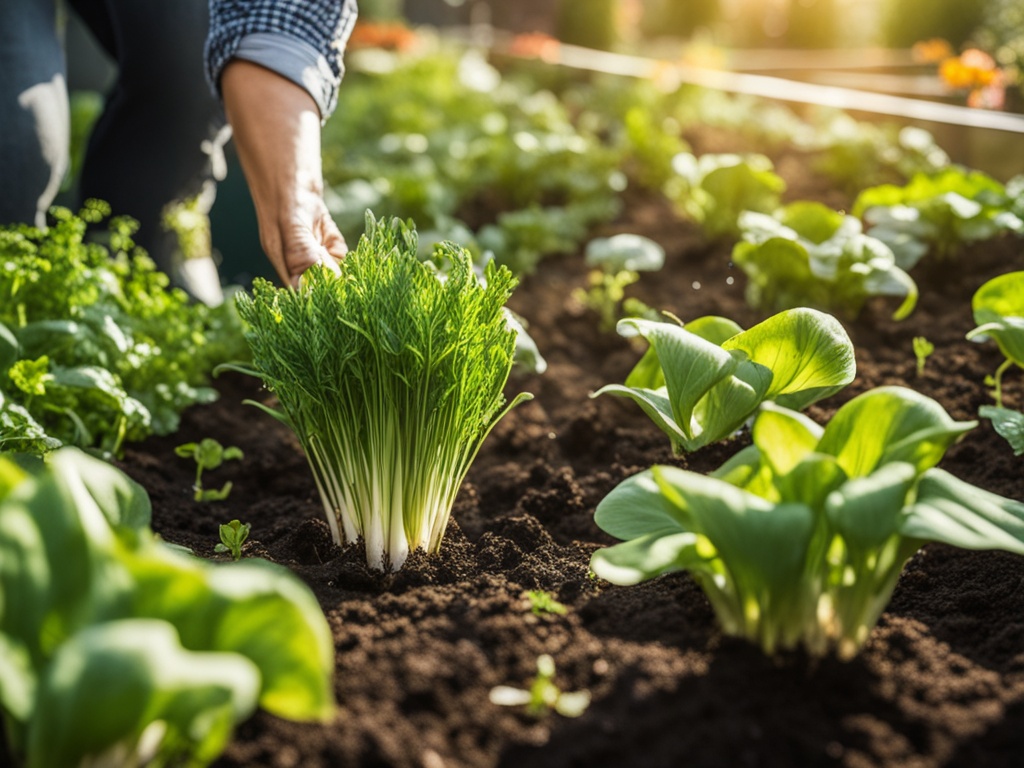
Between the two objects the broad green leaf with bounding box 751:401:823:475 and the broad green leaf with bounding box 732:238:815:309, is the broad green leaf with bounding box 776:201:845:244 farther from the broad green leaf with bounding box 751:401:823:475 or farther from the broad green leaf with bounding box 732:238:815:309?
the broad green leaf with bounding box 751:401:823:475

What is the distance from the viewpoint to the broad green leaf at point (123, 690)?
998 millimetres

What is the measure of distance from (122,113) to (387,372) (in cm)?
212

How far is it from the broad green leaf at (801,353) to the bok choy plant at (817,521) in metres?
0.33

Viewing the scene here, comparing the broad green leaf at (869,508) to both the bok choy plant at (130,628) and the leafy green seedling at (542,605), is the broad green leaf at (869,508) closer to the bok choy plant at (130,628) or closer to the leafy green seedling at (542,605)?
the leafy green seedling at (542,605)

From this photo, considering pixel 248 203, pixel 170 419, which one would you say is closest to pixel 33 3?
pixel 170 419

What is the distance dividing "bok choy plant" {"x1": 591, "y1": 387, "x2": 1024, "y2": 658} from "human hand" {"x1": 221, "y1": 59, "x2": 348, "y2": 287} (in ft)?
3.85

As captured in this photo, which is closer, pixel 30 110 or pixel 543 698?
pixel 543 698

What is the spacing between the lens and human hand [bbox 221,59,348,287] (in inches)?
92.9

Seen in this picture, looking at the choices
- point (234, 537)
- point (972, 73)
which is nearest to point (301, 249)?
point (234, 537)

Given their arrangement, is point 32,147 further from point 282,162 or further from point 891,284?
point 891,284

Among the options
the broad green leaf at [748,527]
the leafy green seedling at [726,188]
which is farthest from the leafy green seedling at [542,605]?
the leafy green seedling at [726,188]

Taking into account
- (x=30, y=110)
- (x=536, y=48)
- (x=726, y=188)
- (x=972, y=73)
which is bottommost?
(x=30, y=110)

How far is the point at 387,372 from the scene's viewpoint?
182cm

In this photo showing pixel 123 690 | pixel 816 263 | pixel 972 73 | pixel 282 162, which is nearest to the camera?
pixel 123 690
